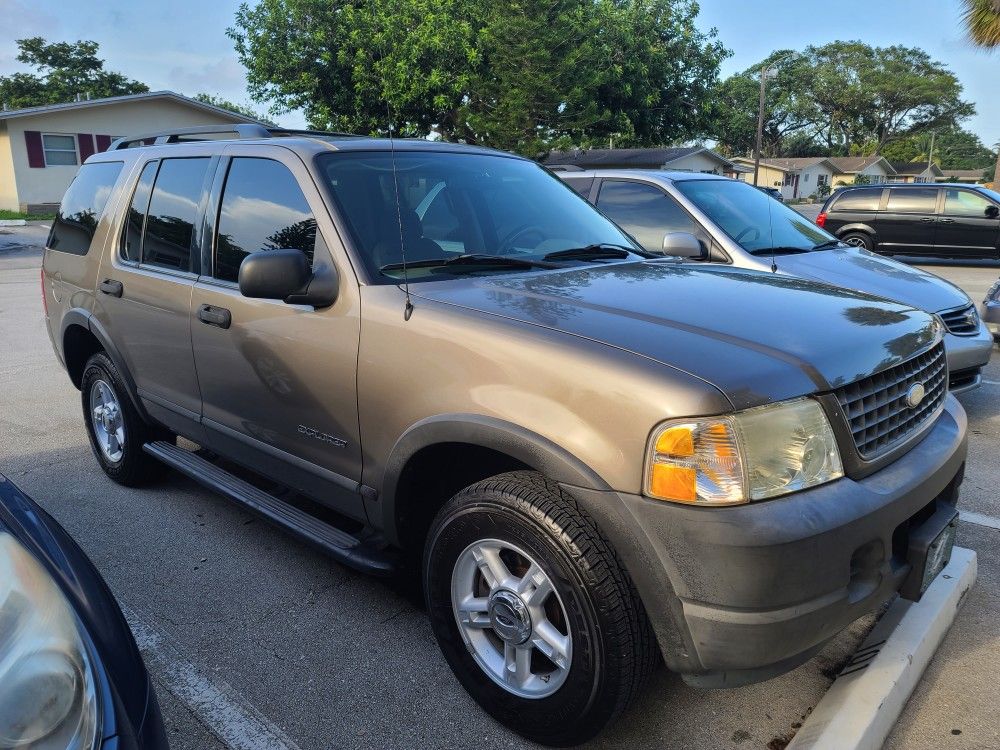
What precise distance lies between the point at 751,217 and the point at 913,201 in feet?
37.1

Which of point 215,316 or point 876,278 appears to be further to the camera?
point 876,278

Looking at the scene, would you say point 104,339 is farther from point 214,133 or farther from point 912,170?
point 912,170

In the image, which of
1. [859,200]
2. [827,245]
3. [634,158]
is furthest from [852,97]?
[827,245]

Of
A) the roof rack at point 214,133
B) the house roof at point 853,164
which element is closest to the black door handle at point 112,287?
the roof rack at point 214,133

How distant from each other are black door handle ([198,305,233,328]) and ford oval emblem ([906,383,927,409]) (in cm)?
256

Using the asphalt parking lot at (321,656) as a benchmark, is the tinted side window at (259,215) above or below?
above

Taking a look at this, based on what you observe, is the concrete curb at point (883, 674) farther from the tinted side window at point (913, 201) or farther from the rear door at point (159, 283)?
the tinted side window at point (913, 201)

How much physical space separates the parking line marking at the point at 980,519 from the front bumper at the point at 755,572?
223cm

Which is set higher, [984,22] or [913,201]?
[984,22]

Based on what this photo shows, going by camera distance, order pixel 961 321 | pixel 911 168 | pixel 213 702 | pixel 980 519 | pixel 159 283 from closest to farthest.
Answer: pixel 213 702 → pixel 159 283 → pixel 980 519 → pixel 961 321 → pixel 911 168

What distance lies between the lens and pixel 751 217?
6.34 meters

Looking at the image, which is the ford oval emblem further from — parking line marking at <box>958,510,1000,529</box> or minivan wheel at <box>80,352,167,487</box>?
minivan wheel at <box>80,352,167,487</box>

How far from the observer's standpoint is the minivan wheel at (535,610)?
2.04m

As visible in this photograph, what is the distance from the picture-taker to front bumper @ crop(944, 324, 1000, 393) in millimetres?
5211
